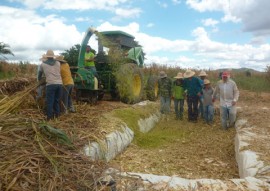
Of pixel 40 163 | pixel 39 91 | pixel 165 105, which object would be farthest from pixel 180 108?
pixel 40 163

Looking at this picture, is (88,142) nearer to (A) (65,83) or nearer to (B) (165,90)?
(A) (65,83)

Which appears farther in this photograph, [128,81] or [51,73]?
[128,81]

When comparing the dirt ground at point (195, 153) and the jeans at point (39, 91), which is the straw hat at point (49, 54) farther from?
the dirt ground at point (195, 153)

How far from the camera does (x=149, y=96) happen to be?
12.8m

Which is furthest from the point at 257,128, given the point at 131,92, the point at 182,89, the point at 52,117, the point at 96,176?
the point at 96,176

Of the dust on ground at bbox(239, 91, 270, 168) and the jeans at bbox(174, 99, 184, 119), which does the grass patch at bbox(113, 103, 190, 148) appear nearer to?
the jeans at bbox(174, 99, 184, 119)

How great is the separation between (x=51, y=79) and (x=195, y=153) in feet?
11.0

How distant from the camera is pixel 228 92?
9.78 m

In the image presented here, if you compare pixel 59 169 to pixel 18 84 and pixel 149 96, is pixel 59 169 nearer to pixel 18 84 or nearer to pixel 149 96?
pixel 18 84

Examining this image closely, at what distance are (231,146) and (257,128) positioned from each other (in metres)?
0.88

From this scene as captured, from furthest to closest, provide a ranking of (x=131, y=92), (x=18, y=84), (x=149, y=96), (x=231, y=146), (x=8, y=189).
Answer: (x=149, y=96), (x=131, y=92), (x=18, y=84), (x=231, y=146), (x=8, y=189)

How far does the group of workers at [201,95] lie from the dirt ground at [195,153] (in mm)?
473

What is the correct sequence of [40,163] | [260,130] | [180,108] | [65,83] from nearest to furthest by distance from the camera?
1. [40,163]
2. [65,83]
3. [260,130]
4. [180,108]

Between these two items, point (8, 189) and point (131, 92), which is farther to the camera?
point (131, 92)
